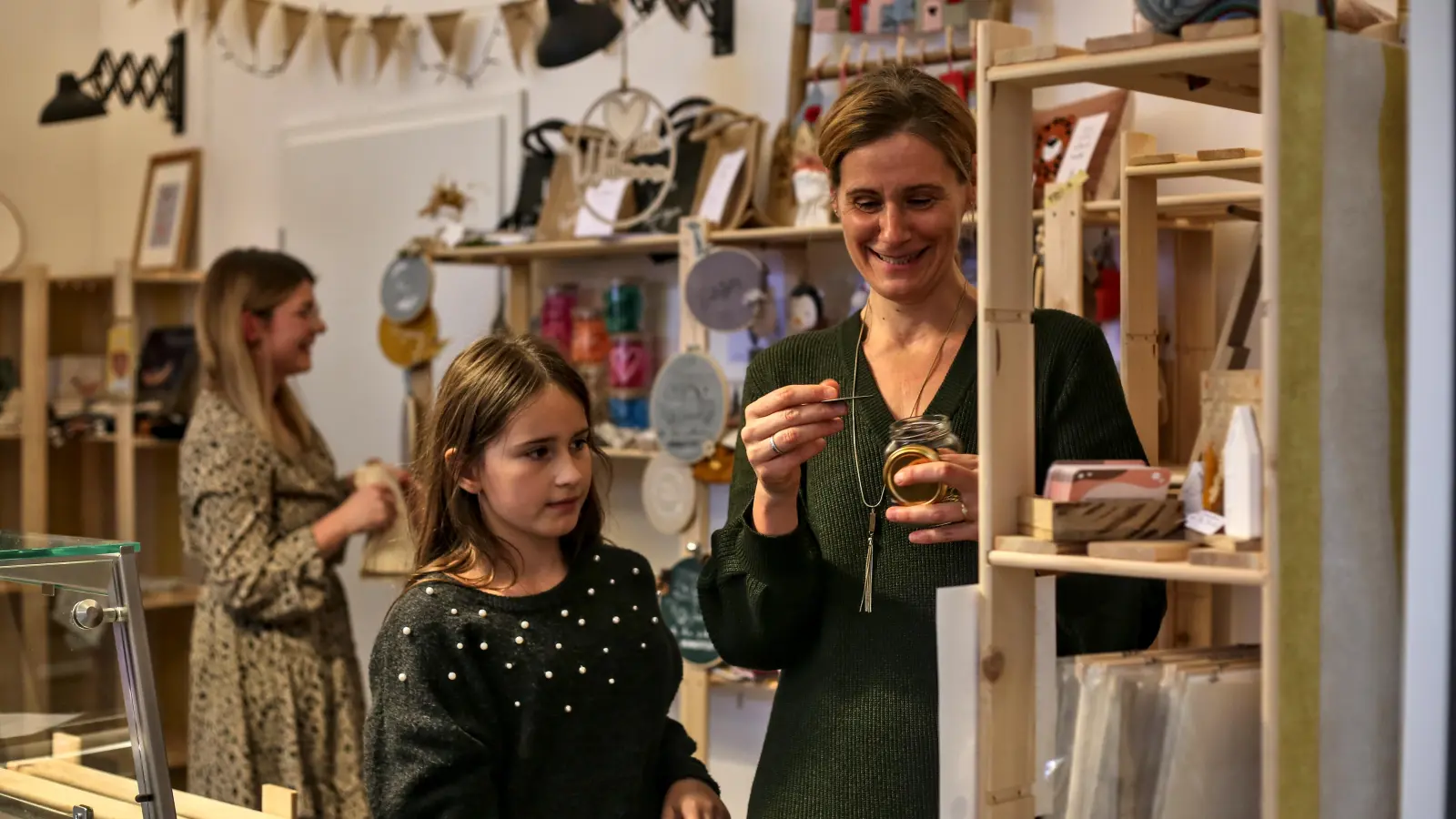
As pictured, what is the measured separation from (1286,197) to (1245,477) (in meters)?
0.22

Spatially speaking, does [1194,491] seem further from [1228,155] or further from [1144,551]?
[1228,155]

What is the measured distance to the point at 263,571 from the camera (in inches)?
123

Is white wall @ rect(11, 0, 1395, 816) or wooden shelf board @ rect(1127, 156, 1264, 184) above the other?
white wall @ rect(11, 0, 1395, 816)

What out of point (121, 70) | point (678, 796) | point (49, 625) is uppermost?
point (121, 70)

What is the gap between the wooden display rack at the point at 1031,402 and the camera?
1.18 metres

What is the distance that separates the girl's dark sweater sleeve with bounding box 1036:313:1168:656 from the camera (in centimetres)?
149

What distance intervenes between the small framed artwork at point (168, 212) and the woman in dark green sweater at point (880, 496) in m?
3.81

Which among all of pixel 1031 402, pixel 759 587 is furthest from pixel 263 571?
pixel 1031 402

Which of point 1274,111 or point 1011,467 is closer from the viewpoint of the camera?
point 1274,111

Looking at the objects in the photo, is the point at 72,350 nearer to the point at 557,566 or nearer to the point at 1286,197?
the point at 557,566

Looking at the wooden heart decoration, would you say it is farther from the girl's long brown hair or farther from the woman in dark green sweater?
the woman in dark green sweater

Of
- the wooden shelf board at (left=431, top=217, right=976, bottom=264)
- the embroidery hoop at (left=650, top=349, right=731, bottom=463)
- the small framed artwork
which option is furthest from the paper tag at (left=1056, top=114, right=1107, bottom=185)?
the small framed artwork

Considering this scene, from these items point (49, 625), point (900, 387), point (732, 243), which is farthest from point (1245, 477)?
point (732, 243)

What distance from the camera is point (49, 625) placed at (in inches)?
72.2
